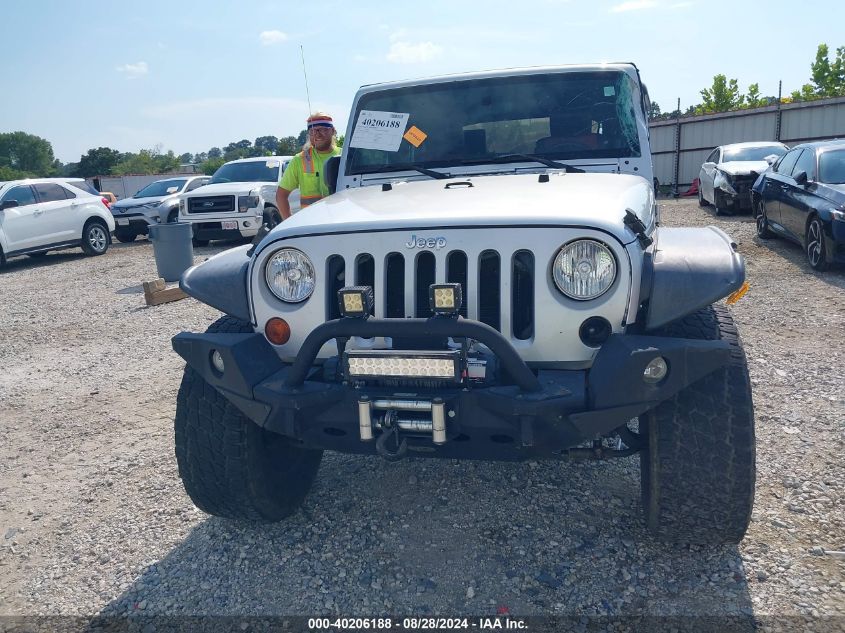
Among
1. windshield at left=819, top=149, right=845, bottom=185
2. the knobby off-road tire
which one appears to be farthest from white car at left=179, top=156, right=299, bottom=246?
the knobby off-road tire

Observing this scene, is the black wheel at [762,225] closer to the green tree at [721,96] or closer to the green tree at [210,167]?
the green tree at [721,96]

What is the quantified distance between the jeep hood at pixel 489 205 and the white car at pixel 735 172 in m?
11.0

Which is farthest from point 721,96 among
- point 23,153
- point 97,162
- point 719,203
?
point 23,153

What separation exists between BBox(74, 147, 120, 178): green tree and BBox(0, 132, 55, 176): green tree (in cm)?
2511

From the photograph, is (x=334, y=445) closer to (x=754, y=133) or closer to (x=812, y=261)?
(x=812, y=261)

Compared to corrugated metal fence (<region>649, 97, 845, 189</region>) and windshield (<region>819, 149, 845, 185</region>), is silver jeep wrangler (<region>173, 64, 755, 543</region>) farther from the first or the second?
corrugated metal fence (<region>649, 97, 845, 189</region>)

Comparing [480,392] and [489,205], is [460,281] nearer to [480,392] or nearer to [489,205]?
[489,205]

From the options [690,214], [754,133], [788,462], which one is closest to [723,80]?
[754,133]

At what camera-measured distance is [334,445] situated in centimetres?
265

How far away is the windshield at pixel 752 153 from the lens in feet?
45.9

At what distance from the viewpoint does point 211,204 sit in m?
13.1

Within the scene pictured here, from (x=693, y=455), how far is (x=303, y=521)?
182cm

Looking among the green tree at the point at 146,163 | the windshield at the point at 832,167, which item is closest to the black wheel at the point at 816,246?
the windshield at the point at 832,167

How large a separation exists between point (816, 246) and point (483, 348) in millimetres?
7260
